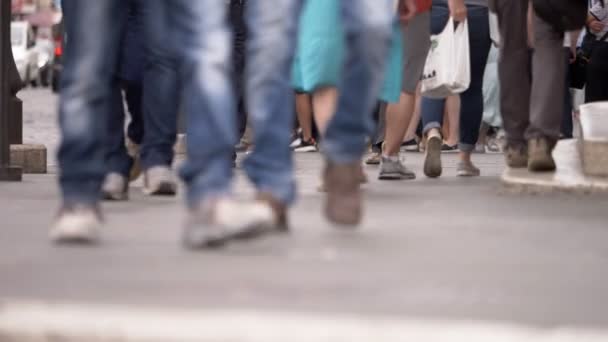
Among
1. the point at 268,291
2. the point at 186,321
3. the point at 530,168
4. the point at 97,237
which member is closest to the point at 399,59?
the point at 530,168

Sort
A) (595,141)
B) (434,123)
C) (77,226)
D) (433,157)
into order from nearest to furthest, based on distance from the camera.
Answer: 1. (77,226)
2. (595,141)
3. (433,157)
4. (434,123)

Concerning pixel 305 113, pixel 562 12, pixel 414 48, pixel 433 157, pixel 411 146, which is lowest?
pixel 411 146

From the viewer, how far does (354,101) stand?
5422mm

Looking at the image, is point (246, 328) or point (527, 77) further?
point (527, 77)

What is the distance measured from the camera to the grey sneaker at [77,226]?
16.8 ft

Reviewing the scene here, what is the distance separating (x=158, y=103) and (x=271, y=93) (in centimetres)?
237

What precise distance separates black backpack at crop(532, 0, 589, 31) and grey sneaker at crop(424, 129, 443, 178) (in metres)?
2.06

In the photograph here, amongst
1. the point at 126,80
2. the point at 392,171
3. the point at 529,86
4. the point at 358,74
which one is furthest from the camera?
the point at 392,171

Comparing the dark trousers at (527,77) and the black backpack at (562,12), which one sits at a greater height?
the black backpack at (562,12)

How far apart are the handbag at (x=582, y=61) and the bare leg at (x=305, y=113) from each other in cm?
219

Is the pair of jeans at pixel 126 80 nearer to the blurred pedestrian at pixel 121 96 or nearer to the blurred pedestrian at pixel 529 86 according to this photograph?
the blurred pedestrian at pixel 121 96

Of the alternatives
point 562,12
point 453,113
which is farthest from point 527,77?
point 453,113

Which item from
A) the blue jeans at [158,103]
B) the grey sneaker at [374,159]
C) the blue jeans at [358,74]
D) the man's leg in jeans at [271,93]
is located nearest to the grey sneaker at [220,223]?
the man's leg in jeans at [271,93]

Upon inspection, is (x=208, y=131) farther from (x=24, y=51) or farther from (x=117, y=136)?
(x=24, y=51)
